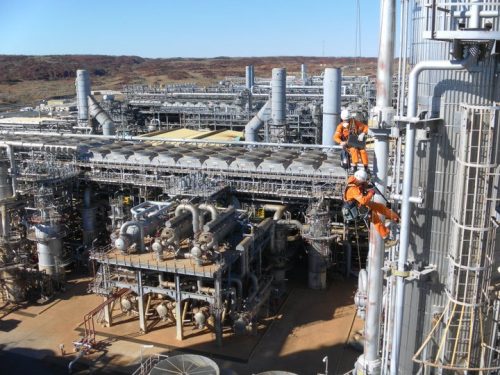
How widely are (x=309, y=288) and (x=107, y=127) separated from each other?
27.6 metres

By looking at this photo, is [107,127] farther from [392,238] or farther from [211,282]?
[392,238]

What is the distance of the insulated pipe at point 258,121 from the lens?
42156mm

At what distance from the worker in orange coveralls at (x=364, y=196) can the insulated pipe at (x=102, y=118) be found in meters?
40.7

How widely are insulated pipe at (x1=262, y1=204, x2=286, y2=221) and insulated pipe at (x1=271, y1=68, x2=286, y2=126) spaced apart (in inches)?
472

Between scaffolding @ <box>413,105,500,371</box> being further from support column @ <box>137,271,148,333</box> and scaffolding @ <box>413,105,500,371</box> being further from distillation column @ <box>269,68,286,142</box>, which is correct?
distillation column @ <box>269,68,286,142</box>

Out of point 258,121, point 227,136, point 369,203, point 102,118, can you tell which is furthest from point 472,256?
point 102,118

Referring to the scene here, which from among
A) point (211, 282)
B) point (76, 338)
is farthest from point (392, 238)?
point (76, 338)

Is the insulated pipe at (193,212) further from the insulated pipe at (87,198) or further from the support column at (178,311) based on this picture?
the insulated pipe at (87,198)

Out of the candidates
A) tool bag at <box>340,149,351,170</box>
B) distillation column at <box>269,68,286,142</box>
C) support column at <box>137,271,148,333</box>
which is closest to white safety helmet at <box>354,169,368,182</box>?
tool bag at <box>340,149,351,170</box>

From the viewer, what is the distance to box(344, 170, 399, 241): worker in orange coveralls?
33.3 feet

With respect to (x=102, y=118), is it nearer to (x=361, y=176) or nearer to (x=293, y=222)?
(x=293, y=222)

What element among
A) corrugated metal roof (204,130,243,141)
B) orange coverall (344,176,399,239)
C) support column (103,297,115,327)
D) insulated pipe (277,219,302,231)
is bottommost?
support column (103,297,115,327)

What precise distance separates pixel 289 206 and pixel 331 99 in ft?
27.3

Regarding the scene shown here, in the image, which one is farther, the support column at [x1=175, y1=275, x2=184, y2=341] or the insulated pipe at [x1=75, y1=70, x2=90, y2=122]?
the insulated pipe at [x1=75, y1=70, x2=90, y2=122]
